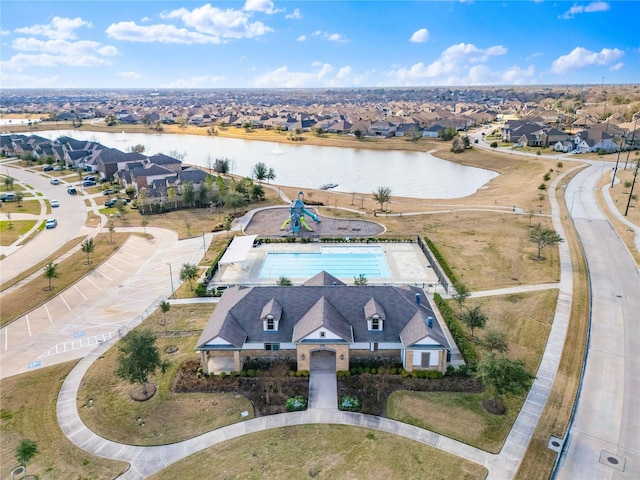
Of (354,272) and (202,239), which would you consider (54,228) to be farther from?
(354,272)

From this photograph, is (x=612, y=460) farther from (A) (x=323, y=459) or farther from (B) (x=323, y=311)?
(B) (x=323, y=311)

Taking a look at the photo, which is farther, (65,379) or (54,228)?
(54,228)

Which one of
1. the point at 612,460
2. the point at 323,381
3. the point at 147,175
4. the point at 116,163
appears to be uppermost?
the point at 116,163

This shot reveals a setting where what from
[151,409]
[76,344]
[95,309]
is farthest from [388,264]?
[76,344]

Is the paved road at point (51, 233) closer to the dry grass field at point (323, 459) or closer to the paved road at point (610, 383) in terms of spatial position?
the dry grass field at point (323, 459)

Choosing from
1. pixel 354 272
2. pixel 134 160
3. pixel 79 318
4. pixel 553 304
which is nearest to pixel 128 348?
pixel 79 318

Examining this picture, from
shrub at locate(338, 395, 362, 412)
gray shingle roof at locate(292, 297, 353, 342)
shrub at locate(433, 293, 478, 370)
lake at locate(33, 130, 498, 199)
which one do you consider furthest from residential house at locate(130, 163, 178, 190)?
shrub at locate(338, 395, 362, 412)

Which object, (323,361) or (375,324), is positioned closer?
(375,324)
